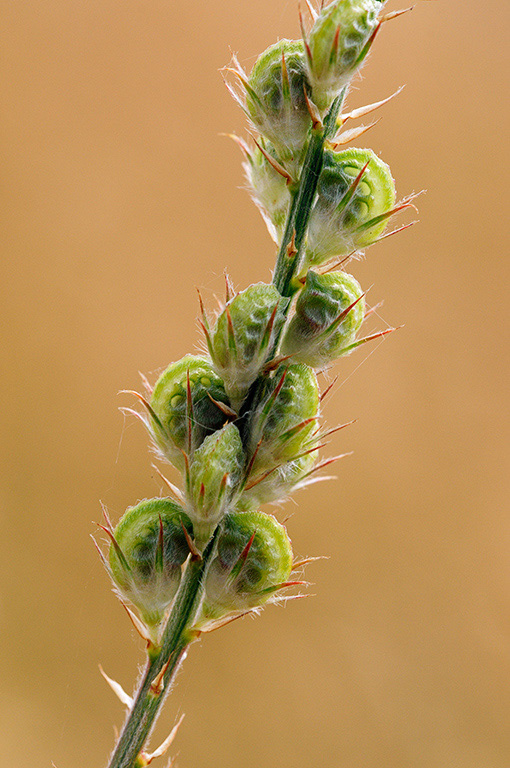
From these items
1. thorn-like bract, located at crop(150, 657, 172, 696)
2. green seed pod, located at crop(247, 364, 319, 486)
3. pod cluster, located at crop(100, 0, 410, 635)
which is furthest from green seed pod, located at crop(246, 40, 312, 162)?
thorn-like bract, located at crop(150, 657, 172, 696)

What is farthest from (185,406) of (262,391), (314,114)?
(314,114)

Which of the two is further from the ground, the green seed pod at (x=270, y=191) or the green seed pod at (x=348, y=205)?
the green seed pod at (x=270, y=191)

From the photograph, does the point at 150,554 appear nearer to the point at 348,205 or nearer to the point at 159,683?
the point at 159,683

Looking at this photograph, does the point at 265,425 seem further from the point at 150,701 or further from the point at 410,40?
the point at 410,40

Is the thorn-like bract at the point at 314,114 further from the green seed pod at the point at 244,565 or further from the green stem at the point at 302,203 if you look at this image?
the green seed pod at the point at 244,565

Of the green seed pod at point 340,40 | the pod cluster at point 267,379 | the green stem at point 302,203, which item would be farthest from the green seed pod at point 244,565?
the green seed pod at point 340,40
